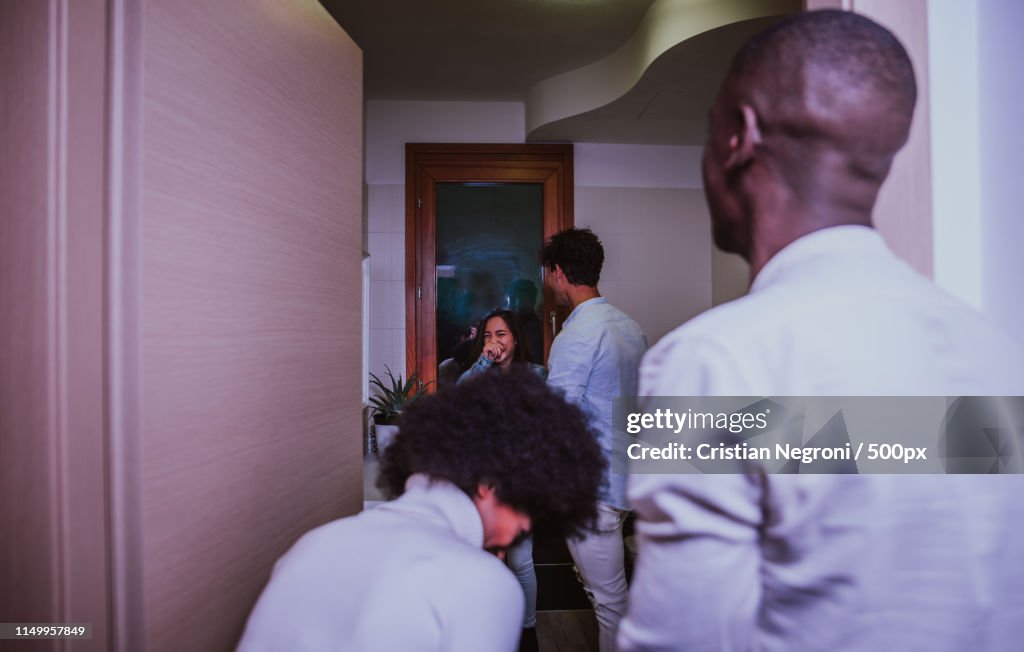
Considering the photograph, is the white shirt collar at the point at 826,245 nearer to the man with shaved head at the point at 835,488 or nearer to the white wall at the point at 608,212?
the man with shaved head at the point at 835,488

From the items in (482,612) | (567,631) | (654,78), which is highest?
(654,78)

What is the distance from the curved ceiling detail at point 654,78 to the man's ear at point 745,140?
1968 millimetres

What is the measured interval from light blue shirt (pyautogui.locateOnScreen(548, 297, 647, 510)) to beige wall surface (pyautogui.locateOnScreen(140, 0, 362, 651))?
86 cm

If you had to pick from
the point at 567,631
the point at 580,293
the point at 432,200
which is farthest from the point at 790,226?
the point at 432,200

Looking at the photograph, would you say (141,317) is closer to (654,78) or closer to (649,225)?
(654,78)

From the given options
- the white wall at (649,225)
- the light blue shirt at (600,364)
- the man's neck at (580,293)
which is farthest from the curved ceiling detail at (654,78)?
the light blue shirt at (600,364)

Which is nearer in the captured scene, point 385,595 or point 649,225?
point 385,595

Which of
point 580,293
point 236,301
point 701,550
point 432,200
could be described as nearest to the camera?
point 701,550

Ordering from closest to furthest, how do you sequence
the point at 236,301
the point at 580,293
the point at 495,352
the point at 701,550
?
the point at 701,550, the point at 236,301, the point at 580,293, the point at 495,352

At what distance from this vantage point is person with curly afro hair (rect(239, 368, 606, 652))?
668 mm

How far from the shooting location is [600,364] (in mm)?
2006

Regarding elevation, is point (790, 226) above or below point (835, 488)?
above

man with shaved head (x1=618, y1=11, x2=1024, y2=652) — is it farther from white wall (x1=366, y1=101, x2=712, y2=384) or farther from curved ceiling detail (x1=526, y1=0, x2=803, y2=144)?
white wall (x1=366, y1=101, x2=712, y2=384)

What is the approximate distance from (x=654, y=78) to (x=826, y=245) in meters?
2.46
